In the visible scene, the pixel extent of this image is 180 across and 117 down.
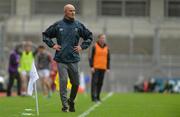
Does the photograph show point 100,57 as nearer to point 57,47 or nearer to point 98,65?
point 98,65

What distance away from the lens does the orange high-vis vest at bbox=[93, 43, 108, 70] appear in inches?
850

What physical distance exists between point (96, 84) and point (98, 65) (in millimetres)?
614

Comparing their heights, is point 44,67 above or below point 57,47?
below

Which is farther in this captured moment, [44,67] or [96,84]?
[44,67]

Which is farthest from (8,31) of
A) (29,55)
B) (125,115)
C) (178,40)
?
(125,115)

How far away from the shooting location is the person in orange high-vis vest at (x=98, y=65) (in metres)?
21.3

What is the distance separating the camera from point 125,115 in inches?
572

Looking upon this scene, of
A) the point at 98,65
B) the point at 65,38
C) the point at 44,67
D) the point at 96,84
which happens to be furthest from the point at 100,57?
the point at 65,38

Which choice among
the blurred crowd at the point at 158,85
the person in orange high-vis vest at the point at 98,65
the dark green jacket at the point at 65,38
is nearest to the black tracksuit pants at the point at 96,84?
the person in orange high-vis vest at the point at 98,65

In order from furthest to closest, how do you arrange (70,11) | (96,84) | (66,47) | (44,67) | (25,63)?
(25,63), (44,67), (96,84), (66,47), (70,11)

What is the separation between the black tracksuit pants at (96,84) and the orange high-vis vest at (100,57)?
0.51ft

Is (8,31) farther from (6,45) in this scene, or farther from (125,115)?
(125,115)

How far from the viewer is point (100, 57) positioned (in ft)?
71.5

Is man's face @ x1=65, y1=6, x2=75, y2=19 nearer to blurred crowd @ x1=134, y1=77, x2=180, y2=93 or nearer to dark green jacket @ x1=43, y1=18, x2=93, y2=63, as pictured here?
dark green jacket @ x1=43, y1=18, x2=93, y2=63
